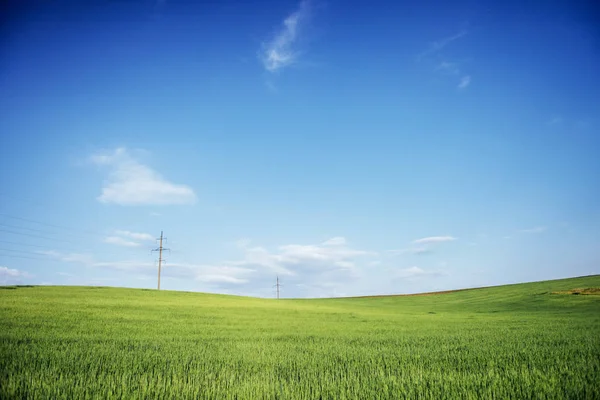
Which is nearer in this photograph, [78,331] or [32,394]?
[32,394]

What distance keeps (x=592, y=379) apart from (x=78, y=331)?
46.1 ft

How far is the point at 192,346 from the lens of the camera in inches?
337

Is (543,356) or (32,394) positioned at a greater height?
(32,394)

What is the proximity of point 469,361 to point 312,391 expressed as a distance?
13.0 feet

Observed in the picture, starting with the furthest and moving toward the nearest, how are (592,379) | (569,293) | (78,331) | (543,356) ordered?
→ (569,293)
(78,331)
(543,356)
(592,379)

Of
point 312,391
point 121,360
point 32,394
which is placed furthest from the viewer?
point 121,360

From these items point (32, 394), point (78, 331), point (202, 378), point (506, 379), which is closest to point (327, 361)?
point (202, 378)

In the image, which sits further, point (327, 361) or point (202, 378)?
point (327, 361)

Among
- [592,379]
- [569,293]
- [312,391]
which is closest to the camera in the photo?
[312,391]

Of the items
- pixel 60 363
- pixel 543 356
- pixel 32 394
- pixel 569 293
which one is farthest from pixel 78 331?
pixel 569 293

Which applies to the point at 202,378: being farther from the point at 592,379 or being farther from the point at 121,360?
the point at 592,379

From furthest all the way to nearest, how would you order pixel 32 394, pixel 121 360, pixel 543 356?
pixel 543 356 → pixel 121 360 → pixel 32 394

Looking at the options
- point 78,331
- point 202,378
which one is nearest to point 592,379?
point 202,378

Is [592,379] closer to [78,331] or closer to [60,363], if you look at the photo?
[60,363]
